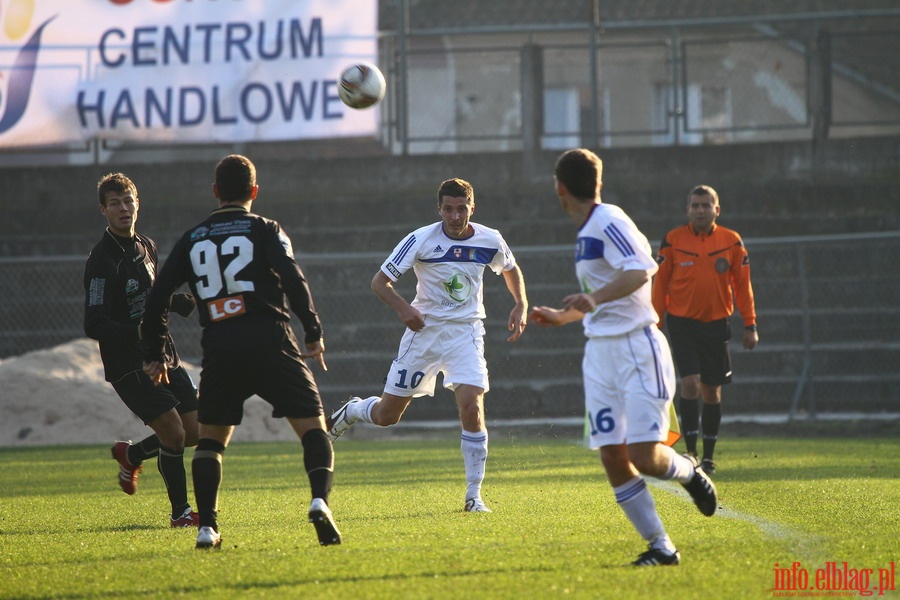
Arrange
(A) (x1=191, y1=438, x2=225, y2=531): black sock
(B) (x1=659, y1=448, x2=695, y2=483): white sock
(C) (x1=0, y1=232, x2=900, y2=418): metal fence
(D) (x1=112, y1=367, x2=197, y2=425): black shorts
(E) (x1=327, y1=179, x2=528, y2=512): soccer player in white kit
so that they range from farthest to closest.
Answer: (C) (x1=0, y1=232, x2=900, y2=418): metal fence < (E) (x1=327, y1=179, x2=528, y2=512): soccer player in white kit < (D) (x1=112, y1=367, x2=197, y2=425): black shorts < (A) (x1=191, y1=438, x2=225, y2=531): black sock < (B) (x1=659, y1=448, x2=695, y2=483): white sock

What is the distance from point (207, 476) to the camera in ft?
20.0

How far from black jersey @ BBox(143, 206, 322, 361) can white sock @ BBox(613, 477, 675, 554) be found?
1708mm

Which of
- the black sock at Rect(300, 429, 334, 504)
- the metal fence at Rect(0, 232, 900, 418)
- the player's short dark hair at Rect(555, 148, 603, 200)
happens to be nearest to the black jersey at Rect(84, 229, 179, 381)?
the black sock at Rect(300, 429, 334, 504)

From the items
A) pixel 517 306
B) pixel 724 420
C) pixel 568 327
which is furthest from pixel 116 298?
pixel 568 327

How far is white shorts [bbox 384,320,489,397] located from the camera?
27.2 ft

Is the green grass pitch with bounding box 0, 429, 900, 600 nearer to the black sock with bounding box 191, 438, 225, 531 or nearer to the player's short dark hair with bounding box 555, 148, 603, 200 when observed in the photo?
the black sock with bounding box 191, 438, 225, 531

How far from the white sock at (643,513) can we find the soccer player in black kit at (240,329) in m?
1.48

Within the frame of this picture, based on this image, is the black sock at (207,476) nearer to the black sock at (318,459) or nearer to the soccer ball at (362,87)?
the black sock at (318,459)

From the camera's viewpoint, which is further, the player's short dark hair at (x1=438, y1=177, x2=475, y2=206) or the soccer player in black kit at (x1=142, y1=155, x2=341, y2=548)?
the player's short dark hair at (x1=438, y1=177, x2=475, y2=206)

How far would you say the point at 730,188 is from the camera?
18.9m

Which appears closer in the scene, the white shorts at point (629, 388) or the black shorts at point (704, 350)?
the white shorts at point (629, 388)

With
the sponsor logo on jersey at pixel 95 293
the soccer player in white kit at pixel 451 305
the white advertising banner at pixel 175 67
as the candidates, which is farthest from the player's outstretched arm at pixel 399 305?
the white advertising banner at pixel 175 67

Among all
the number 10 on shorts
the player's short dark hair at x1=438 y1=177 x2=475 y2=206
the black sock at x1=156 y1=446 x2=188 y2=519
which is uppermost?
the player's short dark hair at x1=438 y1=177 x2=475 y2=206

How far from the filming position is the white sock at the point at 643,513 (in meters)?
5.31
